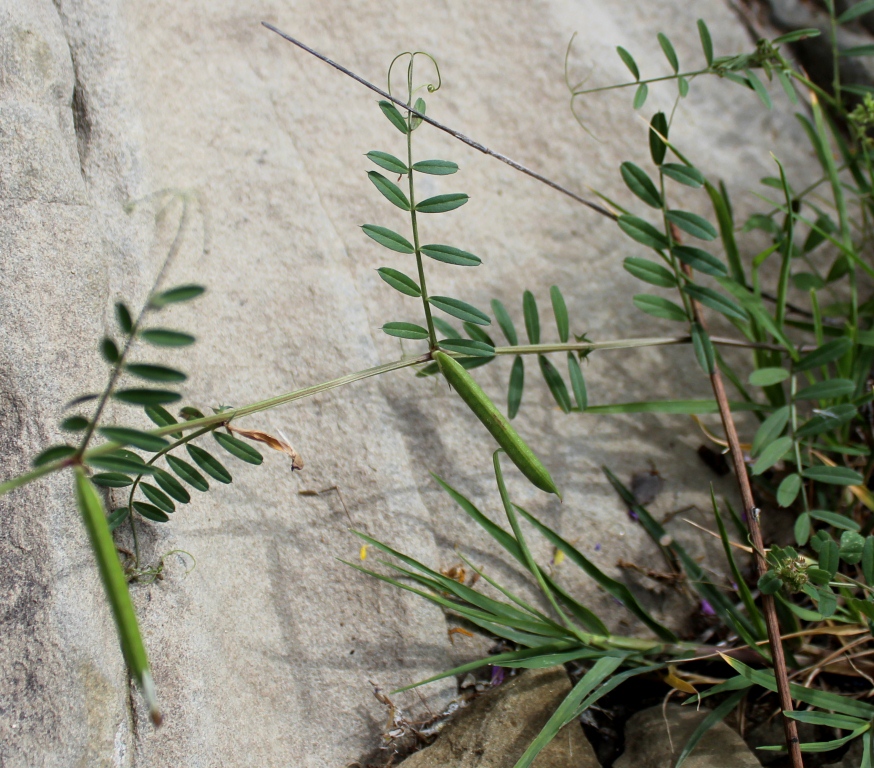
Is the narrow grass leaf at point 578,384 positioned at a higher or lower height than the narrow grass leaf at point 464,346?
lower

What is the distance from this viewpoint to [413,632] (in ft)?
4.24

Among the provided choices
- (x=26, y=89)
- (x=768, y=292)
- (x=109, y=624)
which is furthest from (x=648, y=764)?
(x=26, y=89)

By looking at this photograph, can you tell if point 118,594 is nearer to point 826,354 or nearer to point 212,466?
point 212,466

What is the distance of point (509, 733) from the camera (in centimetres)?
121

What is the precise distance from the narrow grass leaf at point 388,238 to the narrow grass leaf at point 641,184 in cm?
51

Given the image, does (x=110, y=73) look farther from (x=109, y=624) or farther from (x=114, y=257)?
(x=109, y=624)

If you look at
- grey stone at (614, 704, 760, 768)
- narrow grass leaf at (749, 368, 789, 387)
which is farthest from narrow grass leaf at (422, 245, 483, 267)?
grey stone at (614, 704, 760, 768)

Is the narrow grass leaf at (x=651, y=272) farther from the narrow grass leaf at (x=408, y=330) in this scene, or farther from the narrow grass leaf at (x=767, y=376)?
the narrow grass leaf at (x=408, y=330)

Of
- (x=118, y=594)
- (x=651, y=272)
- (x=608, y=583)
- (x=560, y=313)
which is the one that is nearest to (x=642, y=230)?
(x=651, y=272)

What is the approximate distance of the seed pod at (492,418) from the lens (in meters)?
1.03

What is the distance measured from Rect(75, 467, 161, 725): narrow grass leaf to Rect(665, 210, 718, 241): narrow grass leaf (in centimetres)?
104

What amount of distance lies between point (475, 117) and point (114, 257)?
→ 2.94 feet

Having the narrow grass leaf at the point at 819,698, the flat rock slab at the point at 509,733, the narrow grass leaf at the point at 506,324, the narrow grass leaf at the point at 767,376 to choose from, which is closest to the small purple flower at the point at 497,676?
the flat rock slab at the point at 509,733

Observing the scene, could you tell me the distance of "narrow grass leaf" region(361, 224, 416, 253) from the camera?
1051 mm
